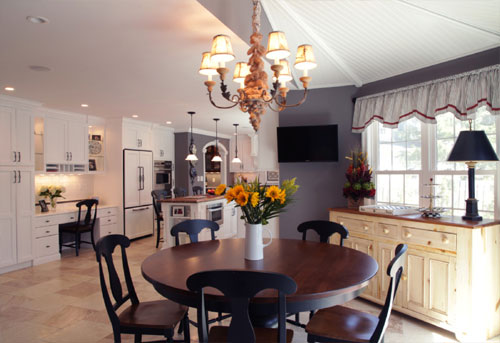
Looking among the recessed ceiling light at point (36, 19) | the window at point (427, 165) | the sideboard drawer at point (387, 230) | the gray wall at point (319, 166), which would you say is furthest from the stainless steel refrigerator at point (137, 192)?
the sideboard drawer at point (387, 230)

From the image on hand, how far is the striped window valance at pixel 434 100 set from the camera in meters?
2.87

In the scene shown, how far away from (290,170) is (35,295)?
11.5 ft

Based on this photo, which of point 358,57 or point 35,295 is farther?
point 35,295

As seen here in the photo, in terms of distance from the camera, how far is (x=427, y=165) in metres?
3.52

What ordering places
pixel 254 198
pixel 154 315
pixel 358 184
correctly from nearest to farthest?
pixel 254 198 < pixel 154 315 < pixel 358 184

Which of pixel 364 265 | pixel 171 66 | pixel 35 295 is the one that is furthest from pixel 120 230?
pixel 364 265

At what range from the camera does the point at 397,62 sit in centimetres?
346

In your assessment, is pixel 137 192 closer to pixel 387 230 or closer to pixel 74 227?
pixel 74 227

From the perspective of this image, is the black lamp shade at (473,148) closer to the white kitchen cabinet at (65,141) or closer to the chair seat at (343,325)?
the chair seat at (343,325)

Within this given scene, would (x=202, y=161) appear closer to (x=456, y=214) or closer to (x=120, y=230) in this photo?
Answer: (x=120, y=230)

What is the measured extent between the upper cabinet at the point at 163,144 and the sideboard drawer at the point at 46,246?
3024 mm

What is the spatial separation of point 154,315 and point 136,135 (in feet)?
18.9

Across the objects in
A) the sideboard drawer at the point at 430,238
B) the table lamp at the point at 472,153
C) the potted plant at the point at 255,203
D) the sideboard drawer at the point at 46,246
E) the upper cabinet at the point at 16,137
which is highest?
the upper cabinet at the point at 16,137

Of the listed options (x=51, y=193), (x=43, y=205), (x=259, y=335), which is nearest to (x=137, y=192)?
(x=51, y=193)
